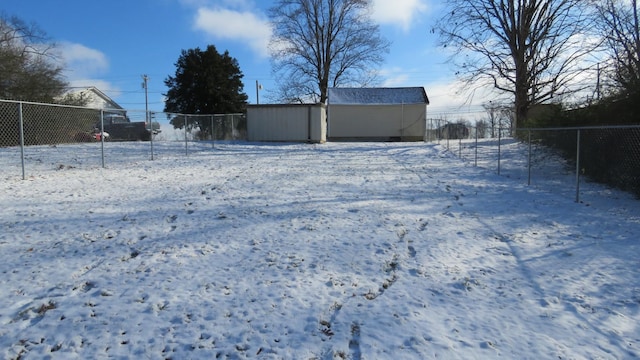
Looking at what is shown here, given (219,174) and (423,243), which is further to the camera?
(219,174)

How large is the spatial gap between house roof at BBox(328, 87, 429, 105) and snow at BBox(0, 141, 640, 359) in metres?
23.1

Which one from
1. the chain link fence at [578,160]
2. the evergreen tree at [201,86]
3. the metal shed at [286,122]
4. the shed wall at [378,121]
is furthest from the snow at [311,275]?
the evergreen tree at [201,86]

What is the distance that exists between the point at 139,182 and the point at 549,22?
25313mm

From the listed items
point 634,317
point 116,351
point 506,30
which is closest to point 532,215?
point 634,317

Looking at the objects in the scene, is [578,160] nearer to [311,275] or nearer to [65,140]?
[311,275]

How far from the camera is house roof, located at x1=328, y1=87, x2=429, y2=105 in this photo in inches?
1187

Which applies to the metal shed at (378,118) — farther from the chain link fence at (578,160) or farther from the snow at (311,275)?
the snow at (311,275)

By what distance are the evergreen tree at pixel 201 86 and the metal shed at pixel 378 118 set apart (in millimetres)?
13312

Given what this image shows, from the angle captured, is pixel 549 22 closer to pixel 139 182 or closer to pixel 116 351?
pixel 139 182

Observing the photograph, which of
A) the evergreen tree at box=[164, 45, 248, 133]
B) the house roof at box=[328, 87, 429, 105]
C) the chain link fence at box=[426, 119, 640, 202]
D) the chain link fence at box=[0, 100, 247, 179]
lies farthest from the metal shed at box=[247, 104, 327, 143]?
the evergreen tree at box=[164, 45, 248, 133]

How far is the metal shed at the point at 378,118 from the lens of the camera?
29812 millimetres

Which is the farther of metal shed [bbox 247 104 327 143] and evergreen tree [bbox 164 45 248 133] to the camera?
evergreen tree [bbox 164 45 248 133]

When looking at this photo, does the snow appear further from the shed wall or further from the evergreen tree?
the evergreen tree

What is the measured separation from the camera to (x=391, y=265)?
4191 mm
